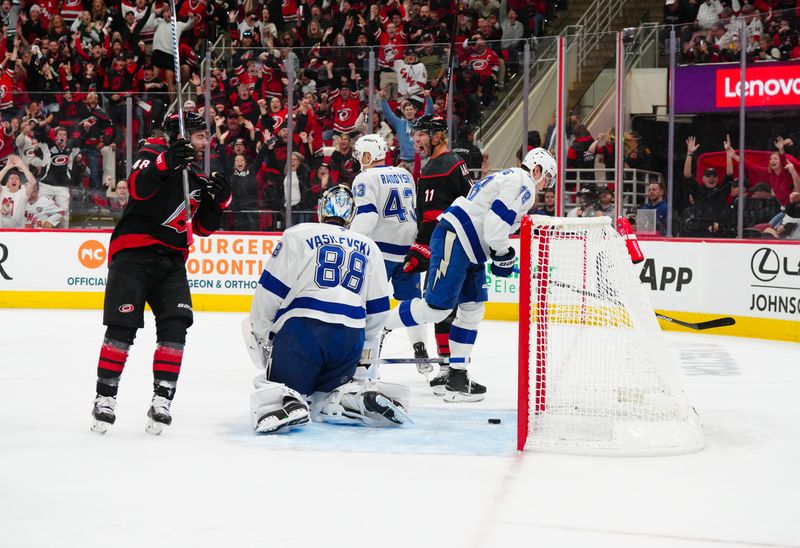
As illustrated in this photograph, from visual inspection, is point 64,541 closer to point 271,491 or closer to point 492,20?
point 271,491

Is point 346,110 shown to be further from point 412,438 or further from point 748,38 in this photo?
point 412,438

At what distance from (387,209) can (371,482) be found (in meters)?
2.67

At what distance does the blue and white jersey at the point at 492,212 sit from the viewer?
5.39 meters

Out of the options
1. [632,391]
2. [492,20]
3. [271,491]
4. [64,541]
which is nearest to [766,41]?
[492,20]

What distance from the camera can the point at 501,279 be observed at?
9945 mm

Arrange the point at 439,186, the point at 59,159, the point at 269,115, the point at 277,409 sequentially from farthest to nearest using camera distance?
the point at 59,159 < the point at 269,115 < the point at 439,186 < the point at 277,409

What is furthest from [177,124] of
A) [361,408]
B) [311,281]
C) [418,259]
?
[418,259]

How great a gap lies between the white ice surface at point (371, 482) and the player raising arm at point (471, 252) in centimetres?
32

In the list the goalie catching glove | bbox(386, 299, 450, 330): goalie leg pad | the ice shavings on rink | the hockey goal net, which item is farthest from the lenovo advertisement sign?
the goalie catching glove

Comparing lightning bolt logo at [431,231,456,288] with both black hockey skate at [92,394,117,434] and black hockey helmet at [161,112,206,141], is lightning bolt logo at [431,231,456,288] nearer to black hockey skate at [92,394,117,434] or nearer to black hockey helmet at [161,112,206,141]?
black hockey helmet at [161,112,206,141]

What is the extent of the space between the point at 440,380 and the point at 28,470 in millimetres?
2582

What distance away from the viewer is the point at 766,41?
884 centimetres

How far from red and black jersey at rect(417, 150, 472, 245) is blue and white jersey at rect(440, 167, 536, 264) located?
2.65 feet

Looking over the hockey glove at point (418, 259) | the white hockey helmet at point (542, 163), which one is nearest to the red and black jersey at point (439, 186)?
the hockey glove at point (418, 259)
